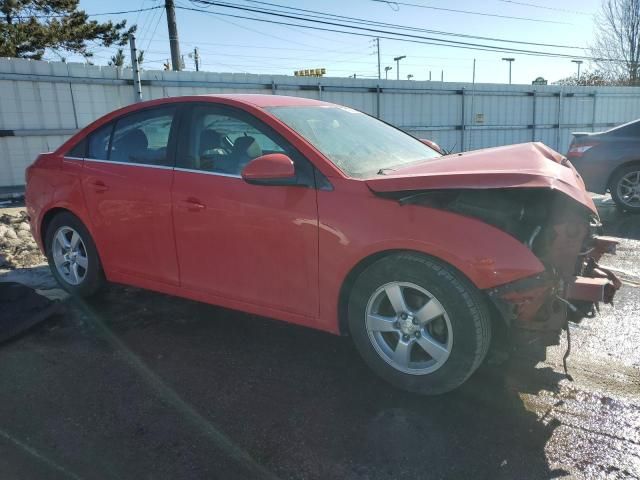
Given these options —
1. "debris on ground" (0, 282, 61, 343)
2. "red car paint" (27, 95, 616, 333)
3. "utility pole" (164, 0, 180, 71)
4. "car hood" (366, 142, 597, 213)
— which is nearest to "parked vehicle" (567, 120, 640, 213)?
"red car paint" (27, 95, 616, 333)

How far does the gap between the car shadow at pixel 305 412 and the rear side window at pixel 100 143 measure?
1381 mm

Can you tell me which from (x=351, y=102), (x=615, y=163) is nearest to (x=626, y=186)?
(x=615, y=163)

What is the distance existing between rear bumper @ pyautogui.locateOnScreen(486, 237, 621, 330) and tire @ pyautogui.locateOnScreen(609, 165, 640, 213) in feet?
18.7

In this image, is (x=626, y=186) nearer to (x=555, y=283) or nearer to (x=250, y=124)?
(x=555, y=283)

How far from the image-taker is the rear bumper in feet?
8.62

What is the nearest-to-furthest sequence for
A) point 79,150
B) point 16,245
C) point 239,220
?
point 239,220
point 79,150
point 16,245

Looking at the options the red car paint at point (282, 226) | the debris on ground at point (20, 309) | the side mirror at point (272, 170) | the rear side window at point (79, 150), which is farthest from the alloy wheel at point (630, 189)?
the debris on ground at point (20, 309)

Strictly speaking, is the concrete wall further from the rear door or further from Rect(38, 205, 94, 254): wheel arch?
the rear door

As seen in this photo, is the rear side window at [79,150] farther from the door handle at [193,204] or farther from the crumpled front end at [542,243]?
the crumpled front end at [542,243]

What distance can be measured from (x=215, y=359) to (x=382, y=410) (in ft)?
3.99

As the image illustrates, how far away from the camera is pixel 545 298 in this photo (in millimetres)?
2656

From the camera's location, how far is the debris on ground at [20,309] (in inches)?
152

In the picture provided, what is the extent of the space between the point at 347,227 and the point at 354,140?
0.91 m

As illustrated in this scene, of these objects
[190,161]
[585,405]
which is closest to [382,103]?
[190,161]
